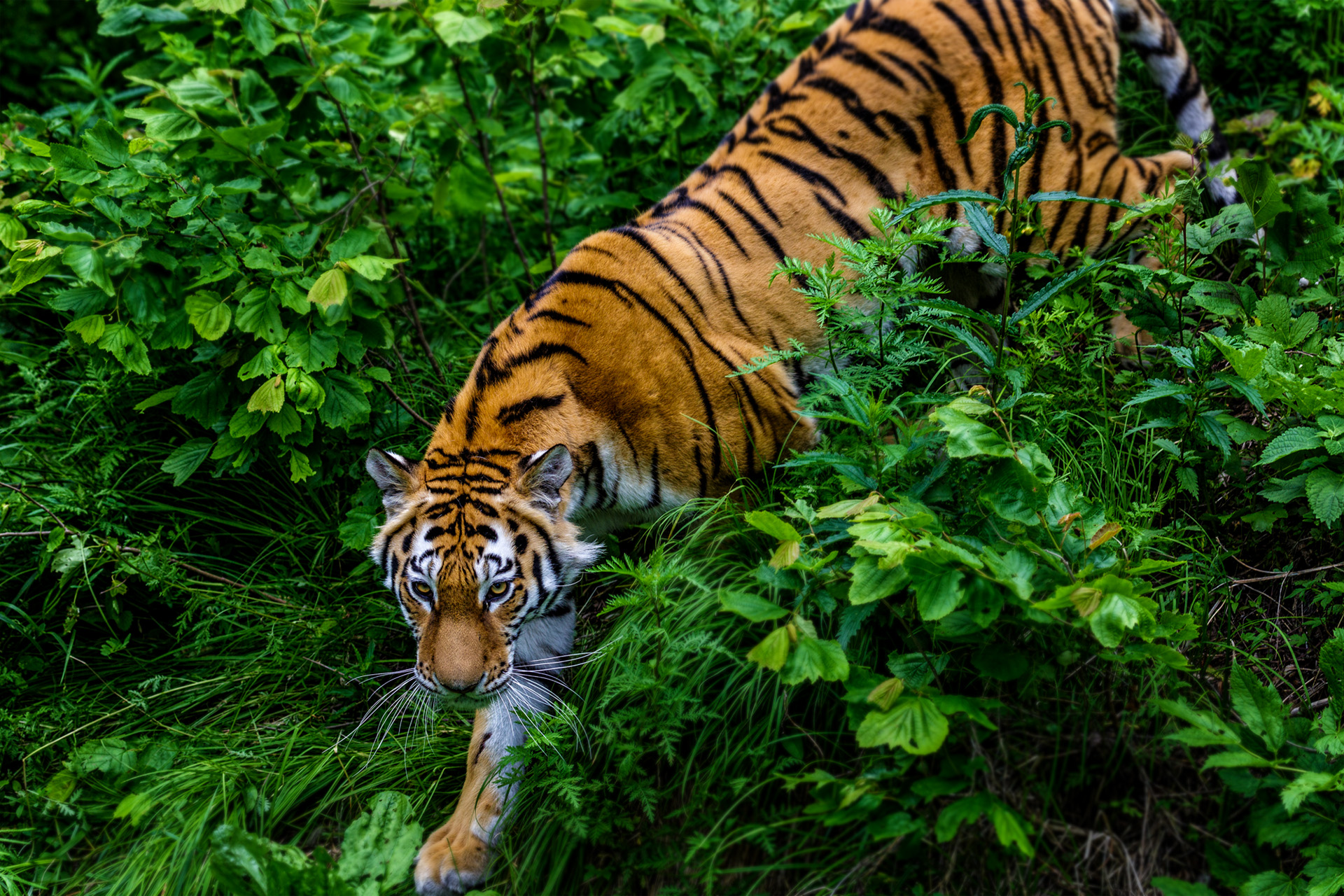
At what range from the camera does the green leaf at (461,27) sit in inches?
133

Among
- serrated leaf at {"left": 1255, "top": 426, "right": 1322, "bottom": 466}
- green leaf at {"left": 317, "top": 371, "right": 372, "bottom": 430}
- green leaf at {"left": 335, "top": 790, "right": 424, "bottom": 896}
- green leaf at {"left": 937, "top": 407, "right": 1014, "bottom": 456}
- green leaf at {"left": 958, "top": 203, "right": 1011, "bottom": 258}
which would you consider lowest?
green leaf at {"left": 335, "top": 790, "right": 424, "bottom": 896}

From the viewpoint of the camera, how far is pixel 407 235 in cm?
463

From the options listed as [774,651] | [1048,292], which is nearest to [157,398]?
[774,651]

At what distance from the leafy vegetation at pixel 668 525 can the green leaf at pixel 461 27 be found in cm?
2

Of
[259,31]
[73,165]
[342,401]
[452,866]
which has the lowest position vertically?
[452,866]

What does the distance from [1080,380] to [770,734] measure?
60.1 inches

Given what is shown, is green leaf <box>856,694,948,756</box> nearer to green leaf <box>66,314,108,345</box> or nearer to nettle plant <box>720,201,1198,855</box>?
nettle plant <box>720,201,1198,855</box>

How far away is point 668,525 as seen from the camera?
119 inches

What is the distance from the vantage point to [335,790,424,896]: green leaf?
2283 mm

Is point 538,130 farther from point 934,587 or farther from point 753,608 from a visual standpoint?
point 934,587

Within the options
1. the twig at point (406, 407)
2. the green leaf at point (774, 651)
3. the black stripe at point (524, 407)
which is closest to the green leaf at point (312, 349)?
the twig at point (406, 407)

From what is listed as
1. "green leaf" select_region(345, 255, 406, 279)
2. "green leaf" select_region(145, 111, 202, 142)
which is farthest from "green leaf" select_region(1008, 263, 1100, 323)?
"green leaf" select_region(145, 111, 202, 142)

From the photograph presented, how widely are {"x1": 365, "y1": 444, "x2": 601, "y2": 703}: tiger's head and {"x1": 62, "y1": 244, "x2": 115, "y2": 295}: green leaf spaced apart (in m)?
1.12

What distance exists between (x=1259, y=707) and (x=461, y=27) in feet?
10.2
